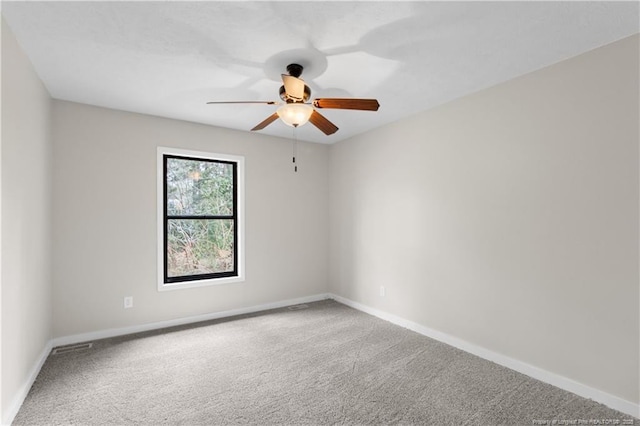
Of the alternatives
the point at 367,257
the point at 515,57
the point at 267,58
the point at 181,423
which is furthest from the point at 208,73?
the point at 367,257

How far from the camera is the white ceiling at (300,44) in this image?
1876 mm

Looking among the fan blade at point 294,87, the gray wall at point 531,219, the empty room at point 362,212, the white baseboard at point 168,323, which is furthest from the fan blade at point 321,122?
the white baseboard at point 168,323

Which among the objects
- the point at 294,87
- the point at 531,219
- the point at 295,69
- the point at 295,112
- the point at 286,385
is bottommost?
the point at 286,385

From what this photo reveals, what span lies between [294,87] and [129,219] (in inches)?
99.9

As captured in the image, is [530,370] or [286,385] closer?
[286,385]

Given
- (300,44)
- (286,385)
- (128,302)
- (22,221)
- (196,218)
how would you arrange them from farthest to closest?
(196,218)
(128,302)
(286,385)
(22,221)
(300,44)

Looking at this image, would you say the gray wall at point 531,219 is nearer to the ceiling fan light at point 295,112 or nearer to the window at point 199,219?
the ceiling fan light at point 295,112

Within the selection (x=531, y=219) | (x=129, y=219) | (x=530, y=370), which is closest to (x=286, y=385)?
(x=530, y=370)

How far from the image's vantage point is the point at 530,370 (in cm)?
263

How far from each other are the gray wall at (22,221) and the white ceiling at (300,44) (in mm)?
247

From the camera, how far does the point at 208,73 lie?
268cm

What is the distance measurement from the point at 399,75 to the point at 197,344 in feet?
10.4

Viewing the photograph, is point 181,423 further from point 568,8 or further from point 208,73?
point 568,8

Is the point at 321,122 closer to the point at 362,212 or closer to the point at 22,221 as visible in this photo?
the point at 362,212
